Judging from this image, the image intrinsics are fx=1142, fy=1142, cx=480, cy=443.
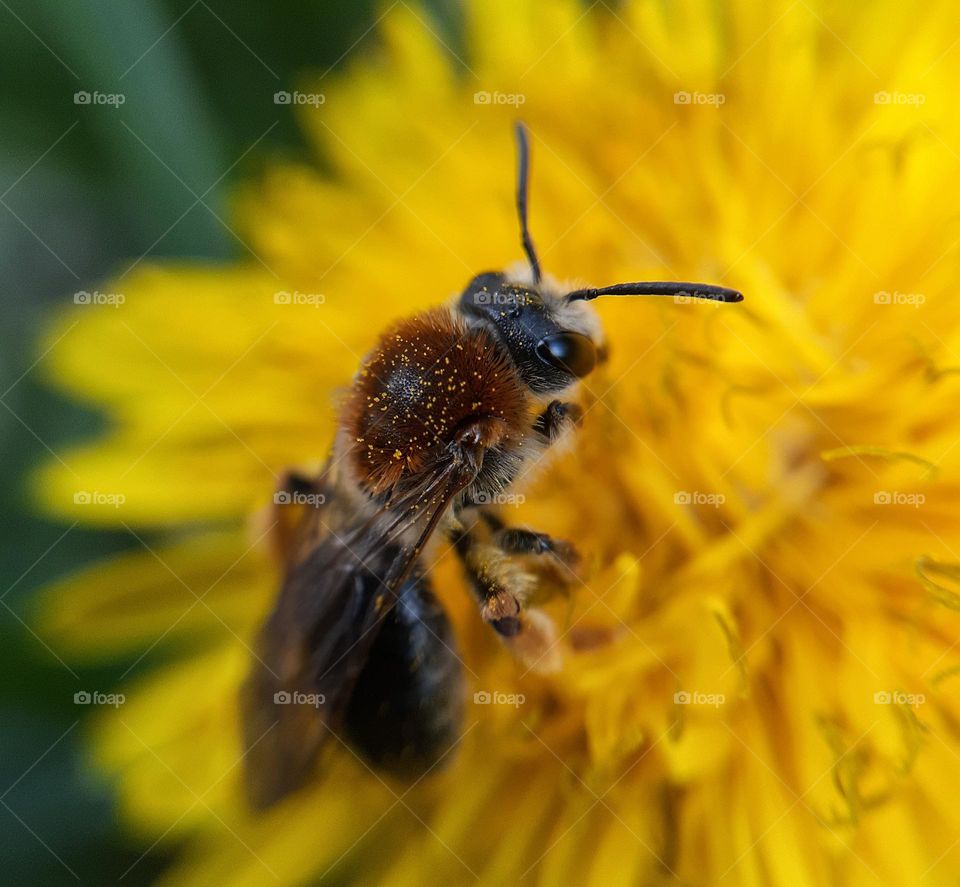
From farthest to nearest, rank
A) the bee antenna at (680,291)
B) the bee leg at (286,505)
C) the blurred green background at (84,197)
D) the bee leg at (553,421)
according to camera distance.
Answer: the blurred green background at (84,197) < the bee leg at (286,505) < the bee leg at (553,421) < the bee antenna at (680,291)

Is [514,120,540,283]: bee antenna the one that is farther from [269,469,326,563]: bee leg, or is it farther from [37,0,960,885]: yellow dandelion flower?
[269,469,326,563]: bee leg

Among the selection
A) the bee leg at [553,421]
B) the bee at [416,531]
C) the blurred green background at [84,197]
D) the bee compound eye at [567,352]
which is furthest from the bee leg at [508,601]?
the blurred green background at [84,197]

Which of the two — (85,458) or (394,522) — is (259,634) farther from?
(85,458)

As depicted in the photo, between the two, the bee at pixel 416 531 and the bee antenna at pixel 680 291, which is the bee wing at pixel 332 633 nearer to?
the bee at pixel 416 531

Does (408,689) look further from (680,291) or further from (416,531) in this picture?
(680,291)

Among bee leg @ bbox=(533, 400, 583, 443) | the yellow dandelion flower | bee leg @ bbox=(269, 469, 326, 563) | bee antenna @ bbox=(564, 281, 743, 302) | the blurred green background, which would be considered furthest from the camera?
the blurred green background

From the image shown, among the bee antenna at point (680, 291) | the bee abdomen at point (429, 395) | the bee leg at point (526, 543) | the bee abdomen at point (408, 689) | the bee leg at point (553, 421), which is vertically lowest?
the bee abdomen at point (408, 689)

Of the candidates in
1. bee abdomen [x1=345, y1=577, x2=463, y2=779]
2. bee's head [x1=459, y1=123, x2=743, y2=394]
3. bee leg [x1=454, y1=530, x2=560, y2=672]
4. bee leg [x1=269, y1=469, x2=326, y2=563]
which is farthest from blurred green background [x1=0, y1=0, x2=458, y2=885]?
bee's head [x1=459, y1=123, x2=743, y2=394]
